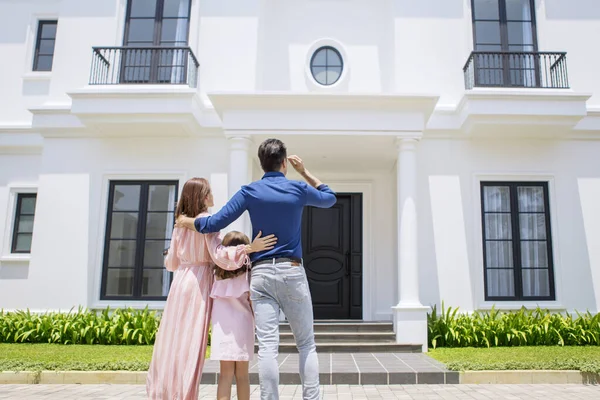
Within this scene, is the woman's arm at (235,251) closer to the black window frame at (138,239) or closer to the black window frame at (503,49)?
the black window frame at (138,239)

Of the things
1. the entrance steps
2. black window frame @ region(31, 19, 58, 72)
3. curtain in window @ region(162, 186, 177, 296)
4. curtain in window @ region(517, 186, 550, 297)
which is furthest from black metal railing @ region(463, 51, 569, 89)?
black window frame @ region(31, 19, 58, 72)

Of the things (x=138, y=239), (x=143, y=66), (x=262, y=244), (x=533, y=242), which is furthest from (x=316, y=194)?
(x=143, y=66)

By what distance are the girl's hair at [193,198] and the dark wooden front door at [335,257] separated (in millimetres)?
6501

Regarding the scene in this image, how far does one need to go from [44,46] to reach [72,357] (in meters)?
7.16

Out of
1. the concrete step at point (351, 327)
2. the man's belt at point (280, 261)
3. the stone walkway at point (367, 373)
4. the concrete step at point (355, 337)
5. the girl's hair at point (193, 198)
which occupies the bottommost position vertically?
the stone walkway at point (367, 373)

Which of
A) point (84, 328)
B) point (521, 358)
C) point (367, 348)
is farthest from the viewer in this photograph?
point (84, 328)

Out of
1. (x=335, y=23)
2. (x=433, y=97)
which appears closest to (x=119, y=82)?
(x=335, y=23)

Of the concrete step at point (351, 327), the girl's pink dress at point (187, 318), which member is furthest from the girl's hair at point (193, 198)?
the concrete step at point (351, 327)

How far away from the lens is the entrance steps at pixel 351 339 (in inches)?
290

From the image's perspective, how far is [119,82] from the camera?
916cm

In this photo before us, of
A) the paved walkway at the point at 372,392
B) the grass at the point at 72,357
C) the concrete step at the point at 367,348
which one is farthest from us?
the concrete step at the point at 367,348

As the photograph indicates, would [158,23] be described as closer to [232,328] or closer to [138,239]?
[138,239]

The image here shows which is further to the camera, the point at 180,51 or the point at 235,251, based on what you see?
the point at 180,51

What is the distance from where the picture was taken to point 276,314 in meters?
3.05
